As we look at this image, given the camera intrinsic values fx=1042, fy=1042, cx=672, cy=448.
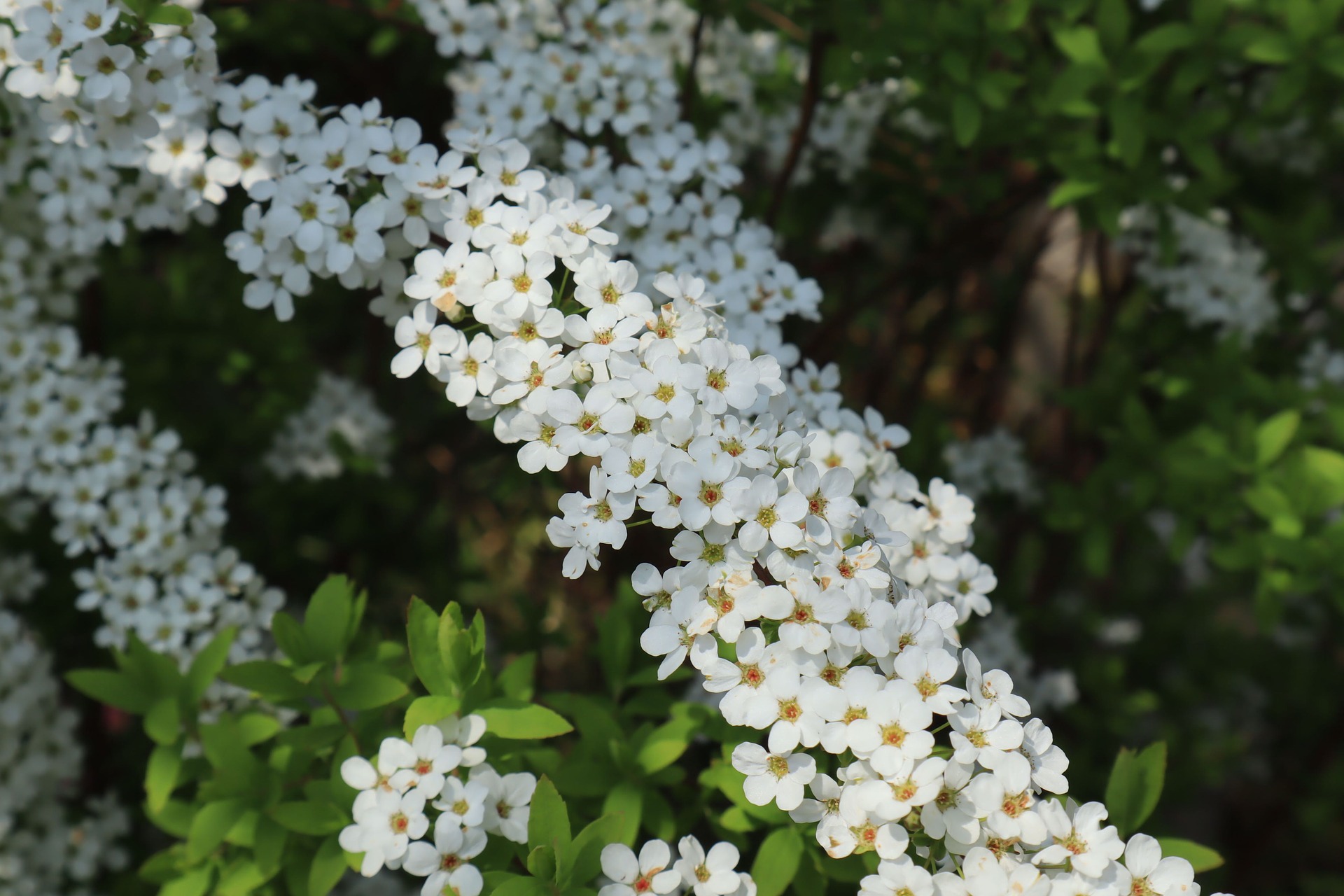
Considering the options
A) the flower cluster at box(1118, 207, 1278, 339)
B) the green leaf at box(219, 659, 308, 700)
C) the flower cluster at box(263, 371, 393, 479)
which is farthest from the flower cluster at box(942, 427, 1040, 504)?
the green leaf at box(219, 659, 308, 700)

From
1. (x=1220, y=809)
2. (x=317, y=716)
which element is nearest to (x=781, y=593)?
(x=317, y=716)

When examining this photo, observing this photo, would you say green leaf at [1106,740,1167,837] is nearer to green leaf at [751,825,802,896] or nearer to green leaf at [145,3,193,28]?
green leaf at [751,825,802,896]

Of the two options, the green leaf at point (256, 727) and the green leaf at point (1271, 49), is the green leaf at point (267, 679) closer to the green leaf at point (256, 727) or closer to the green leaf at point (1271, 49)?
the green leaf at point (256, 727)

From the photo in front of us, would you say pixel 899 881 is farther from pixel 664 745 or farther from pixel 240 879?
pixel 240 879

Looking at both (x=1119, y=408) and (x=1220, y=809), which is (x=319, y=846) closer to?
(x=1119, y=408)

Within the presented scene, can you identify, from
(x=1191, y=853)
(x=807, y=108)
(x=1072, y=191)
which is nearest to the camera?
(x=1191, y=853)

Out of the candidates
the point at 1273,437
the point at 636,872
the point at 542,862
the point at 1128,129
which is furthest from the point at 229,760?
the point at 1273,437

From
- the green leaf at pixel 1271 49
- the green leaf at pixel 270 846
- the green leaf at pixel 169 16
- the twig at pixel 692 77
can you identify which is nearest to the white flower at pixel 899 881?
the green leaf at pixel 270 846
